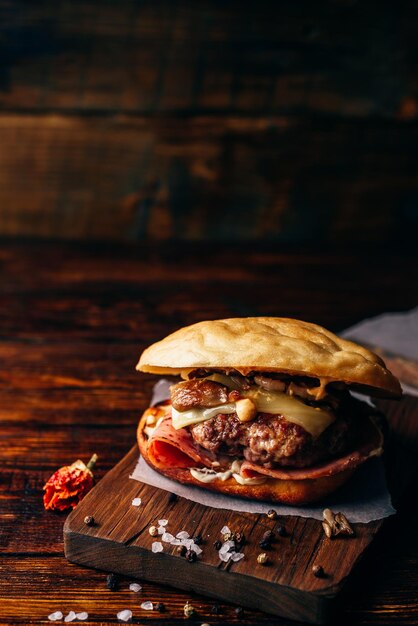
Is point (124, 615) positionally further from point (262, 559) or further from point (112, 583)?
point (262, 559)

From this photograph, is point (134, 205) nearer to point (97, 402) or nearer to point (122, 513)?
point (97, 402)

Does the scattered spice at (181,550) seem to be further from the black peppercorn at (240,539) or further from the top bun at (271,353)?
the top bun at (271,353)

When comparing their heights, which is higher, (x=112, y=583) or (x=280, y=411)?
(x=280, y=411)

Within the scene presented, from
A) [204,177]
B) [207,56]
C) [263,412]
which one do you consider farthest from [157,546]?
[207,56]

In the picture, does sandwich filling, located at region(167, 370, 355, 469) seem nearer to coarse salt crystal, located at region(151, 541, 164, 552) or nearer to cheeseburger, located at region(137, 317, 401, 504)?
cheeseburger, located at region(137, 317, 401, 504)

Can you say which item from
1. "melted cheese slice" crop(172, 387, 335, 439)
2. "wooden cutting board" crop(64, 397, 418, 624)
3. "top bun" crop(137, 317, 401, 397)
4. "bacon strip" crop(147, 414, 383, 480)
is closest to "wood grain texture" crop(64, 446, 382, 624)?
"wooden cutting board" crop(64, 397, 418, 624)
